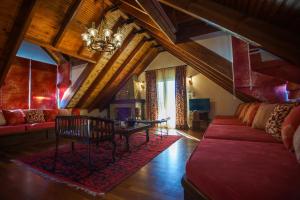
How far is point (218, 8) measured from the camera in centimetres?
147

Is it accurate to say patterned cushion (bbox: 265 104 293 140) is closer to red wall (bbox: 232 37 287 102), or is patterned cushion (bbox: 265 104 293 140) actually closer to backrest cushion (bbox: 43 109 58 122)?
red wall (bbox: 232 37 287 102)

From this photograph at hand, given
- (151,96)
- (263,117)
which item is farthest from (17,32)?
(151,96)

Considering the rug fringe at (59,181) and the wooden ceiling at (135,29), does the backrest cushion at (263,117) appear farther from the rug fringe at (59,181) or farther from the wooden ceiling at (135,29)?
the rug fringe at (59,181)

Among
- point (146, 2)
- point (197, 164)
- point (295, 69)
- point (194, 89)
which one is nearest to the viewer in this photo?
point (197, 164)

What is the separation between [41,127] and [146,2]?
13.4 feet

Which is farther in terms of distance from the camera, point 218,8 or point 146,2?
point 146,2

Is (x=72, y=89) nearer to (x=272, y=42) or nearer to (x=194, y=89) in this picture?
(x=194, y=89)

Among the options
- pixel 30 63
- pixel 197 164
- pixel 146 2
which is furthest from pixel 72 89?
pixel 197 164

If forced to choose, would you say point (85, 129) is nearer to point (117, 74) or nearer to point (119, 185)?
point (119, 185)

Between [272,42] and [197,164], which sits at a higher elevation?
[272,42]

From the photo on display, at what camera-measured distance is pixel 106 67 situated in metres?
5.32

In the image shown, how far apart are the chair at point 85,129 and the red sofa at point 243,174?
1629 millimetres

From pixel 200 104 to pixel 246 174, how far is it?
203 inches

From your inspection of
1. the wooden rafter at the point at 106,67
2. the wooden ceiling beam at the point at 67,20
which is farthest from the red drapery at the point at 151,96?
the wooden ceiling beam at the point at 67,20
